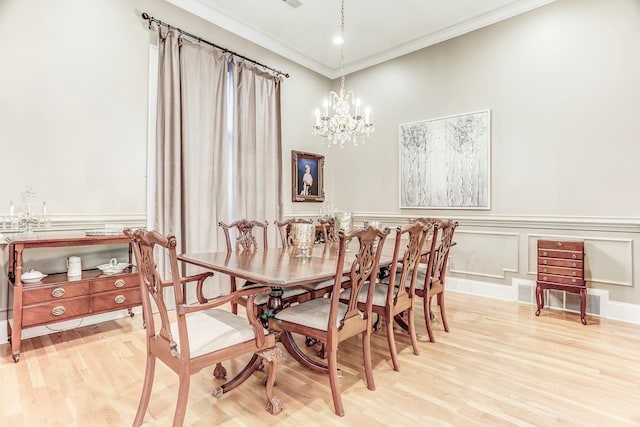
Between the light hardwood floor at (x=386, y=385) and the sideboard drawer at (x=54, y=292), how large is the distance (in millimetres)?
418

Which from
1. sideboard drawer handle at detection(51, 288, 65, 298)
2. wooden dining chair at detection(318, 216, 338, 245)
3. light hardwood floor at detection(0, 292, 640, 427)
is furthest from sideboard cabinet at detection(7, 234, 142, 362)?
wooden dining chair at detection(318, 216, 338, 245)

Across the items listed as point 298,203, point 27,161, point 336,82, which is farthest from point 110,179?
point 336,82

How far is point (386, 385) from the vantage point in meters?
2.15

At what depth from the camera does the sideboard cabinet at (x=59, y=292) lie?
8.11 feet

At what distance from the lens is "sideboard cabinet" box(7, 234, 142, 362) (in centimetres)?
247

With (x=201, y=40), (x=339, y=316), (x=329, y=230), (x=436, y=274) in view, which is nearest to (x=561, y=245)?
(x=436, y=274)

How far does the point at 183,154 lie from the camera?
12.3ft

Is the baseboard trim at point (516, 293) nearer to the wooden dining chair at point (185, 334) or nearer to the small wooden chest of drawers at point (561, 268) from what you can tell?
the small wooden chest of drawers at point (561, 268)

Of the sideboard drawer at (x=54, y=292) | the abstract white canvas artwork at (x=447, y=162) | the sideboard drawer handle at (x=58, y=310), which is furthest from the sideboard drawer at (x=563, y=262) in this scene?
the sideboard drawer handle at (x=58, y=310)

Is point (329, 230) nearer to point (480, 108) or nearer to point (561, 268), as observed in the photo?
point (561, 268)

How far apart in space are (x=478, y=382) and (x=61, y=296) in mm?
3099

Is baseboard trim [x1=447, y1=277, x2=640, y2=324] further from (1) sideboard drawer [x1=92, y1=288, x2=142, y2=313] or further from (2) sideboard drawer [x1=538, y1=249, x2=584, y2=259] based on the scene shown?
(1) sideboard drawer [x1=92, y1=288, x2=142, y2=313]

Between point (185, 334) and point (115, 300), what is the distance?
6.00 ft

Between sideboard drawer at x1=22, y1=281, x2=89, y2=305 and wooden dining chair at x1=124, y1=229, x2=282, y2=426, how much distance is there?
140cm
